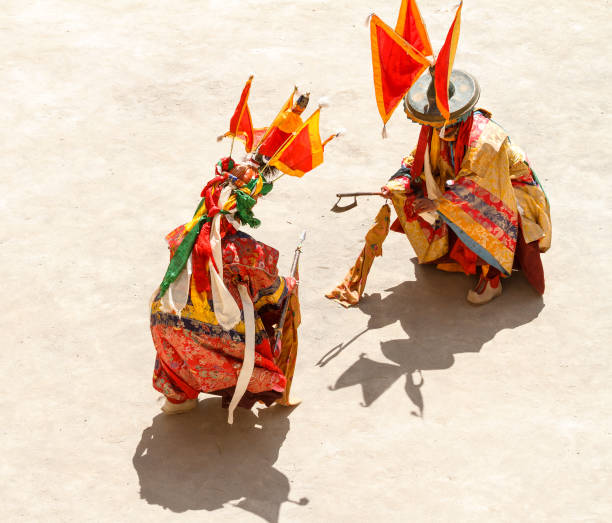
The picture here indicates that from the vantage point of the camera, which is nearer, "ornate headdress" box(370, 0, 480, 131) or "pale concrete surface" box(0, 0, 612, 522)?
"pale concrete surface" box(0, 0, 612, 522)

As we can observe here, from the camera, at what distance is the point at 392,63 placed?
6.22 m

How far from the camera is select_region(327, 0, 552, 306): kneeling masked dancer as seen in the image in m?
6.23

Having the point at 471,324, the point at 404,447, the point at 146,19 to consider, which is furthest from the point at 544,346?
the point at 146,19

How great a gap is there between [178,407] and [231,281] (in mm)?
1007

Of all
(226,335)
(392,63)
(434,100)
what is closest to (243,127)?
(392,63)

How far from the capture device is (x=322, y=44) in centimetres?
988

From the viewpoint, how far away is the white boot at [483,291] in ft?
23.3

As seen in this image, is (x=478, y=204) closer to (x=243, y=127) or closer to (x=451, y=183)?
(x=451, y=183)


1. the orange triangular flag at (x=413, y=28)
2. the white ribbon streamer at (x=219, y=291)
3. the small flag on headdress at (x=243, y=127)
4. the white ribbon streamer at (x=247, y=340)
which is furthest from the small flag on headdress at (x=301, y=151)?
the orange triangular flag at (x=413, y=28)

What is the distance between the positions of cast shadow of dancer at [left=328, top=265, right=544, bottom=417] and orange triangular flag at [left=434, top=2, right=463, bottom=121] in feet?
4.88

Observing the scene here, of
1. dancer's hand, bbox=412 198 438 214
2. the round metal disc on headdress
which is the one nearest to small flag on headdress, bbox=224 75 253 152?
the round metal disc on headdress

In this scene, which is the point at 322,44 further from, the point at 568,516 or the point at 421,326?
the point at 568,516

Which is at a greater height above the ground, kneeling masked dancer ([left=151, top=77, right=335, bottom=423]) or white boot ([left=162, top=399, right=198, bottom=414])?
kneeling masked dancer ([left=151, top=77, right=335, bottom=423])

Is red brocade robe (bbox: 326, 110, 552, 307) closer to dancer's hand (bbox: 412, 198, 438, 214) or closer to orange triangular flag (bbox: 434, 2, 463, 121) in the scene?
dancer's hand (bbox: 412, 198, 438, 214)
